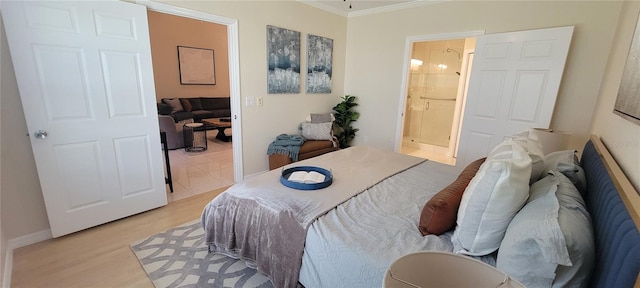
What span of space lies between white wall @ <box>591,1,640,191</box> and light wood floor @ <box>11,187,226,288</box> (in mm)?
2620

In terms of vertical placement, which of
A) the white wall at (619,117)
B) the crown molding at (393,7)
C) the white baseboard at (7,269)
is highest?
the crown molding at (393,7)

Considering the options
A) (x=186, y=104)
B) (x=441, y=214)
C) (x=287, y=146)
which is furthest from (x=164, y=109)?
(x=441, y=214)

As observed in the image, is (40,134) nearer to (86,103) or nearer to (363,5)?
(86,103)

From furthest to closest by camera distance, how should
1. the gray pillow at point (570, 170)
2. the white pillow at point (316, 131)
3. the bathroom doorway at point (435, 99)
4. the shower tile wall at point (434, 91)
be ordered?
the shower tile wall at point (434, 91)
the bathroom doorway at point (435, 99)
the white pillow at point (316, 131)
the gray pillow at point (570, 170)

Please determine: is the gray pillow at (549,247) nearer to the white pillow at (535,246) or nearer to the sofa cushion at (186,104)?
the white pillow at (535,246)

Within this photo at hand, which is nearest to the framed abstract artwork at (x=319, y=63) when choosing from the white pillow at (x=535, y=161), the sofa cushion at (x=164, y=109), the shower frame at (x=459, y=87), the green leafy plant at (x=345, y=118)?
the green leafy plant at (x=345, y=118)

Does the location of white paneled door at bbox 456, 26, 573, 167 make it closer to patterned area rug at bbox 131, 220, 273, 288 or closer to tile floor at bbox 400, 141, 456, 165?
tile floor at bbox 400, 141, 456, 165

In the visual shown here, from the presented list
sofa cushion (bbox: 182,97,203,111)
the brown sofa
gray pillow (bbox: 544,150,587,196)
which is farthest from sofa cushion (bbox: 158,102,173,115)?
gray pillow (bbox: 544,150,587,196)

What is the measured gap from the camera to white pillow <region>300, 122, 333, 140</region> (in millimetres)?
3854

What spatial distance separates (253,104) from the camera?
3381 millimetres

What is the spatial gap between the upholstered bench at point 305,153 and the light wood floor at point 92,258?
1.31 meters

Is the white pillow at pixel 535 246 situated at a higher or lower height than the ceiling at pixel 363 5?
lower

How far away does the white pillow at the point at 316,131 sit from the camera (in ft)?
12.6

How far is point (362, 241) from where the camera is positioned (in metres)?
1.27
